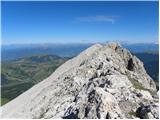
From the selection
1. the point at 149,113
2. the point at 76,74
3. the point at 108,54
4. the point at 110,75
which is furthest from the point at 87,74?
the point at 149,113

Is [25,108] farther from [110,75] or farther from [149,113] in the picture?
[149,113]

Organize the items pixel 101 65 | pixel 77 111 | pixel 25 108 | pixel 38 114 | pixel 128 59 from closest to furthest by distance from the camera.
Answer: pixel 77 111 < pixel 38 114 < pixel 25 108 < pixel 101 65 < pixel 128 59

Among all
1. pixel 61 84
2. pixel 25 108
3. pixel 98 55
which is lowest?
pixel 25 108

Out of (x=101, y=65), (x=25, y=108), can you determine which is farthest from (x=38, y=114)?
(x=101, y=65)

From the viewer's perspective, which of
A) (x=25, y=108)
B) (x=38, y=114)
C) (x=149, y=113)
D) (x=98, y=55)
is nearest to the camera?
(x=149, y=113)

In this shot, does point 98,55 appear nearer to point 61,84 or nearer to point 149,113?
point 61,84

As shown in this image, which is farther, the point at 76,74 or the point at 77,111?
the point at 76,74

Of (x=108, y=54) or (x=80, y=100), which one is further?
(x=108, y=54)

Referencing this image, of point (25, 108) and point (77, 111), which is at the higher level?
point (77, 111)

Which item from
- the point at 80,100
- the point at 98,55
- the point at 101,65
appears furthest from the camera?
the point at 98,55
